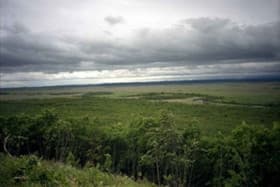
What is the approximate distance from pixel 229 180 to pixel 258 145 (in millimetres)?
2784

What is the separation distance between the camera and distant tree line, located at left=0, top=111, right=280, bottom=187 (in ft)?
52.1

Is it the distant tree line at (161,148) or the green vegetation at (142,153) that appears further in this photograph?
the distant tree line at (161,148)

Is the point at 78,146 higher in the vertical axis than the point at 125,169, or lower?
higher

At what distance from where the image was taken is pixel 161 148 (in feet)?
60.3

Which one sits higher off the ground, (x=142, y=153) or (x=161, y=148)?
(x=161, y=148)

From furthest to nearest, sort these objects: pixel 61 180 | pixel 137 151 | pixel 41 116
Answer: pixel 41 116 < pixel 137 151 < pixel 61 180

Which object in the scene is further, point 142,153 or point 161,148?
point 142,153

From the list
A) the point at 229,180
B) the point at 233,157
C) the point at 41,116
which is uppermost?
the point at 41,116

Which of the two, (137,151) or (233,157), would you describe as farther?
(137,151)

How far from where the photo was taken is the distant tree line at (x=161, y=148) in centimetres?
1587

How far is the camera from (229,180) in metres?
15.1

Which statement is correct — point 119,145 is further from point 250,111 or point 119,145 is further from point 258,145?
point 250,111

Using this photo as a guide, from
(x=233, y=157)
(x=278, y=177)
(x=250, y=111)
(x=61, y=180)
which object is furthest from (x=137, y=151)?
(x=250, y=111)

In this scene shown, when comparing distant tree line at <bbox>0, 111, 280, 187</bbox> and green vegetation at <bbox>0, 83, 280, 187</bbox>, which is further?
distant tree line at <bbox>0, 111, 280, 187</bbox>
